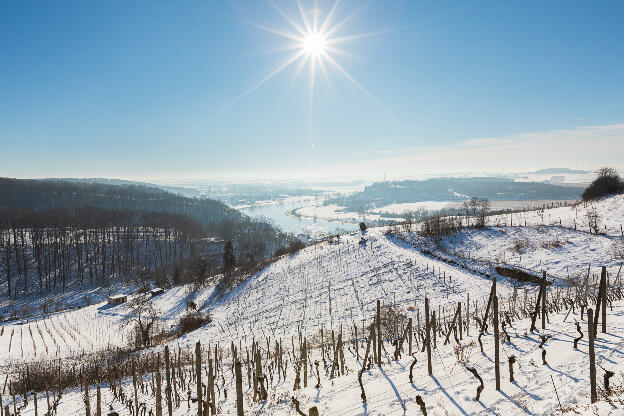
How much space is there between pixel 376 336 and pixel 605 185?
58159mm

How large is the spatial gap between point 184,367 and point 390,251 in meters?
25.8

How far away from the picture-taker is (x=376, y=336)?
1683 centimetres

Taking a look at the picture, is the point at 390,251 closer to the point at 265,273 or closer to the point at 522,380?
the point at 265,273

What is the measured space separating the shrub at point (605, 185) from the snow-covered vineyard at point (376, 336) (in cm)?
1001

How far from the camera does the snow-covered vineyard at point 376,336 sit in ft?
21.4

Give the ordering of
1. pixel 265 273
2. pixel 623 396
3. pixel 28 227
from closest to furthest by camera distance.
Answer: pixel 623 396
pixel 265 273
pixel 28 227

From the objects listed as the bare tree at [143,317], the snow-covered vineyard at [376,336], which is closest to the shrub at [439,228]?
the snow-covered vineyard at [376,336]

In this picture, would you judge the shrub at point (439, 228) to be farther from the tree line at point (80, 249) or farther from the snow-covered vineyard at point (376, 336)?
the tree line at point (80, 249)

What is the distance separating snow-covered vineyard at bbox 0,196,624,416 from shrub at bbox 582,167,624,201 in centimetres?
1001

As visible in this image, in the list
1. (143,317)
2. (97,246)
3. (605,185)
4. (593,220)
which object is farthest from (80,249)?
(605,185)

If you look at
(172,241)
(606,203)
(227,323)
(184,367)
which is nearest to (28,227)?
(172,241)

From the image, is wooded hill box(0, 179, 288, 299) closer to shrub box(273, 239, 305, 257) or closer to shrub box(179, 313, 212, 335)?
shrub box(273, 239, 305, 257)

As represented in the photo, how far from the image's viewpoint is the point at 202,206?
174125mm

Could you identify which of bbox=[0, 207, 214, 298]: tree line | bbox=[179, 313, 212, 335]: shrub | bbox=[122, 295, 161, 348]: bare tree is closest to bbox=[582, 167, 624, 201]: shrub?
bbox=[179, 313, 212, 335]: shrub
